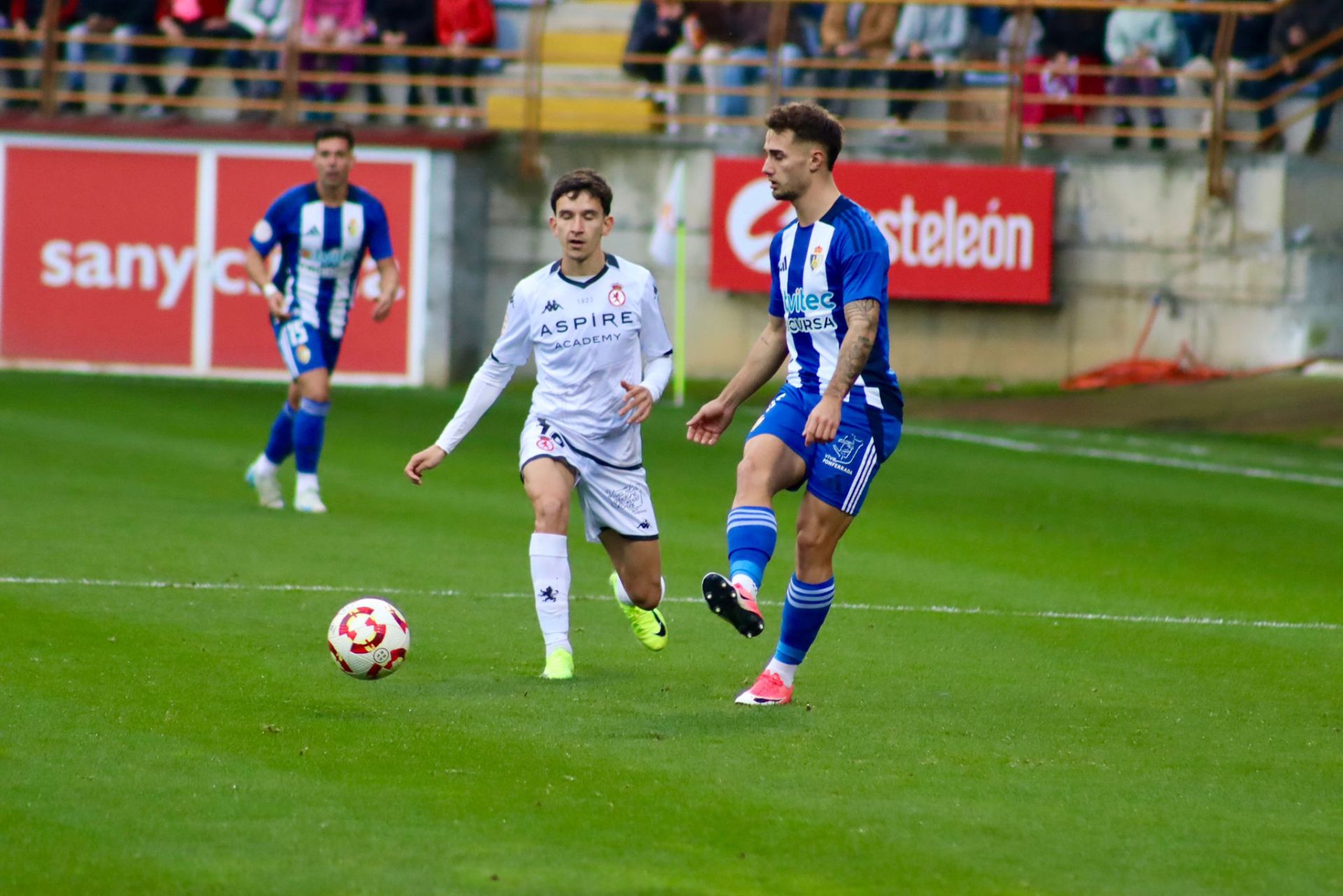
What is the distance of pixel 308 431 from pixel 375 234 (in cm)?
136

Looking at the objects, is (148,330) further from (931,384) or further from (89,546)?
(89,546)

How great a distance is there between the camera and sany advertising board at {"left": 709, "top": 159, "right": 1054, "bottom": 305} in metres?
22.4

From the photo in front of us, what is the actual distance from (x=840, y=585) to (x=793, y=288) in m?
3.79

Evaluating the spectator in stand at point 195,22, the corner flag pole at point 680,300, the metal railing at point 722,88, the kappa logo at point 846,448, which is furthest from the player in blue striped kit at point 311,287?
the spectator in stand at point 195,22

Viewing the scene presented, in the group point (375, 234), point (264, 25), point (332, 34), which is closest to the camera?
point (375, 234)

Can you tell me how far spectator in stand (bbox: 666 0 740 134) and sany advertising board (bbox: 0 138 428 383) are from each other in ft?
10.7

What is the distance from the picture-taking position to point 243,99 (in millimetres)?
24891

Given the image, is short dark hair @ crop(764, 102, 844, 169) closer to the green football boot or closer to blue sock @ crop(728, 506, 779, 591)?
blue sock @ crop(728, 506, 779, 591)

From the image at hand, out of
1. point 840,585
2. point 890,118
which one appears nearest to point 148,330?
point 890,118

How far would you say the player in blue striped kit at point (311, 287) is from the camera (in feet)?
42.1

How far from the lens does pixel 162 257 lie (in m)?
23.4

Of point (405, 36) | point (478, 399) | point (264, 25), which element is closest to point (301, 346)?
point (478, 399)

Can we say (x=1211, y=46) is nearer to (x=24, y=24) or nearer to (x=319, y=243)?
(x=319, y=243)

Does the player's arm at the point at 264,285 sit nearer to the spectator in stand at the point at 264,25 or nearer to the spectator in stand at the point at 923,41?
the spectator in stand at the point at 923,41
